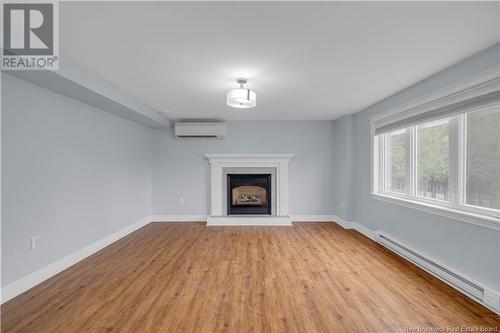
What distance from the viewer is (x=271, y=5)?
1.40m

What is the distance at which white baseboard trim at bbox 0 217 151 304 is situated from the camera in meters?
2.09

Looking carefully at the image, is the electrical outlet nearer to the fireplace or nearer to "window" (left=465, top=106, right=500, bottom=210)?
the fireplace

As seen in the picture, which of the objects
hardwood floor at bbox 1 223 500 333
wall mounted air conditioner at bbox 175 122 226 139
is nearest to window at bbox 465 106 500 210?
hardwood floor at bbox 1 223 500 333

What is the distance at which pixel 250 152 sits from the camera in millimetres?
5039

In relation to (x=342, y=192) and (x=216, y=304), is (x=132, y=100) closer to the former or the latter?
(x=216, y=304)

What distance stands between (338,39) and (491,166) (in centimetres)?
186

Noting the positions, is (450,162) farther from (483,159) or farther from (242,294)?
(242,294)

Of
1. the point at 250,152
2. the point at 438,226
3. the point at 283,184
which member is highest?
the point at 250,152

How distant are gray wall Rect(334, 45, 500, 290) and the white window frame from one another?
7 centimetres

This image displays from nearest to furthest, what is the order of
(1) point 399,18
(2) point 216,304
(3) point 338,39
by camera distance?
(1) point 399,18
(3) point 338,39
(2) point 216,304

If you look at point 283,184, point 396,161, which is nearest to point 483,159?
point 396,161

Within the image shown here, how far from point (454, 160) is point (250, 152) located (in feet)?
11.3

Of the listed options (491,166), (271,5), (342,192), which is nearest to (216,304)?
(271,5)

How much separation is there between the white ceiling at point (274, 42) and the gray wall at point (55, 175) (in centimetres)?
77
